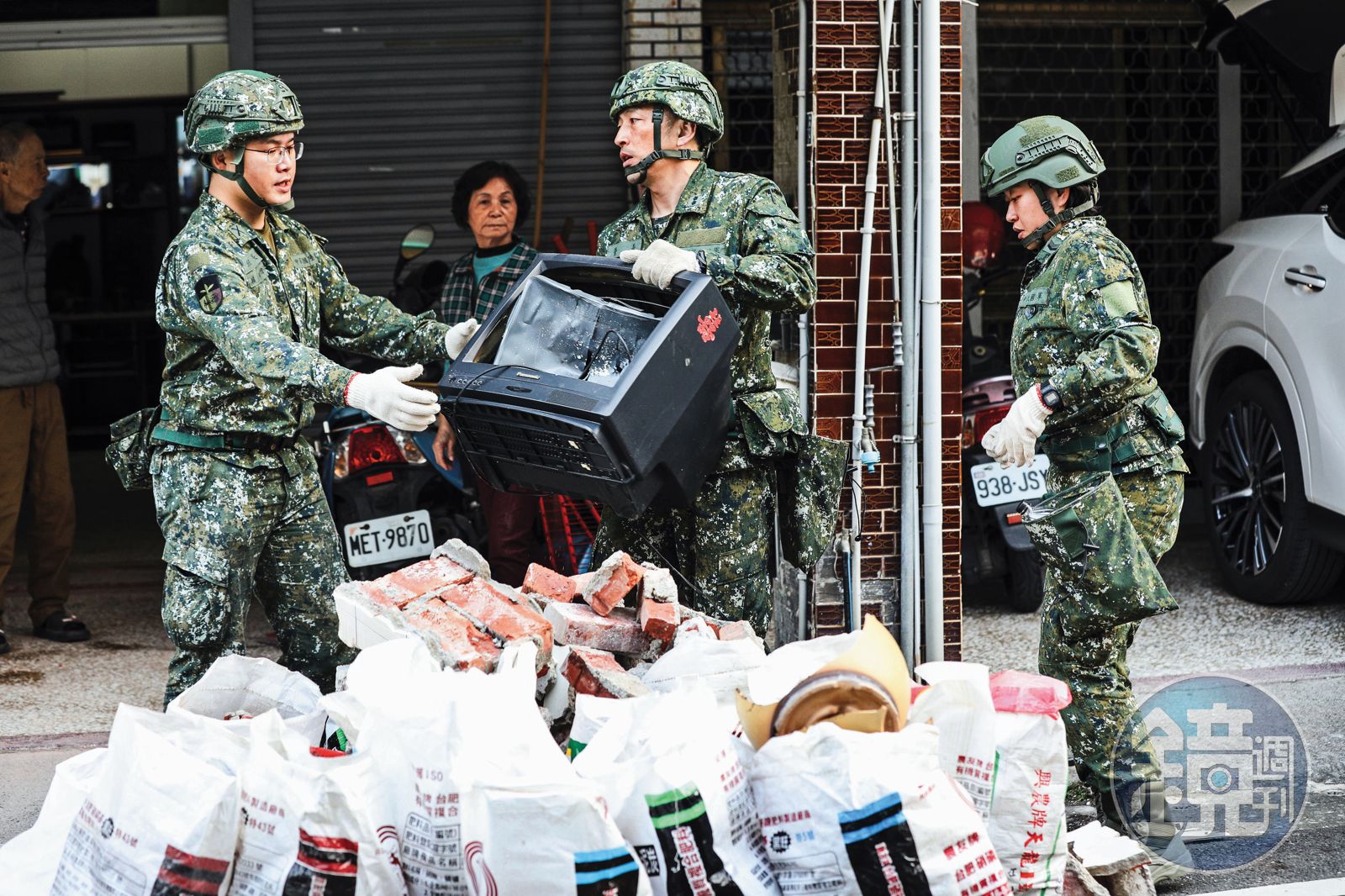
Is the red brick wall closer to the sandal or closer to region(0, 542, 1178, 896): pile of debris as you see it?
region(0, 542, 1178, 896): pile of debris

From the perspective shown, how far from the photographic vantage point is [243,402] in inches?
176

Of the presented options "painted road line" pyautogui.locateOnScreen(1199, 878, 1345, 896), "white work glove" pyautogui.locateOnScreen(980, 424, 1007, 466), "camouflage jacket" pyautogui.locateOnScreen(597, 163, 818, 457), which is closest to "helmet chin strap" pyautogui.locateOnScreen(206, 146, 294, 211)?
"camouflage jacket" pyautogui.locateOnScreen(597, 163, 818, 457)

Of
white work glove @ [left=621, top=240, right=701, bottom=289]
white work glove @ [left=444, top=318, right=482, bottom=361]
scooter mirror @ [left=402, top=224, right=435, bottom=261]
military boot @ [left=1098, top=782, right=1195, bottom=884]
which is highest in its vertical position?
scooter mirror @ [left=402, top=224, right=435, bottom=261]

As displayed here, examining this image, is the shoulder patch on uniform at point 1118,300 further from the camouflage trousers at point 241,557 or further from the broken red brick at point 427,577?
the camouflage trousers at point 241,557

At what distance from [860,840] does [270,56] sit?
6441 mm

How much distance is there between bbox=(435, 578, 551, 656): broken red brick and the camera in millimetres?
3900

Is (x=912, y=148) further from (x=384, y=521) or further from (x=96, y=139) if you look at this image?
(x=96, y=139)

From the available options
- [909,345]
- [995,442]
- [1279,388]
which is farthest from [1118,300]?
[1279,388]

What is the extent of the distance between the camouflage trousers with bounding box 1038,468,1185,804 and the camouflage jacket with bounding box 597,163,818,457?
3.16 feet

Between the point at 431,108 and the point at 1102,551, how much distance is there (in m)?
5.31

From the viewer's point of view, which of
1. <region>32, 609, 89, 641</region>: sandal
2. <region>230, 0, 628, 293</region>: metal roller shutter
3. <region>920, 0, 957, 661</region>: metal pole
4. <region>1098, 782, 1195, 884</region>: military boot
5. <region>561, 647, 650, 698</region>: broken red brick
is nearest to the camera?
<region>561, 647, 650, 698</region>: broken red brick

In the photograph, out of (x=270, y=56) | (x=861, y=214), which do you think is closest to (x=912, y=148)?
(x=861, y=214)

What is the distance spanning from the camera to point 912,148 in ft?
17.8

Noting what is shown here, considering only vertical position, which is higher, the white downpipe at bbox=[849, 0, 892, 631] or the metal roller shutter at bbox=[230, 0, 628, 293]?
the metal roller shutter at bbox=[230, 0, 628, 293]
